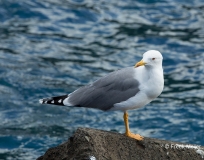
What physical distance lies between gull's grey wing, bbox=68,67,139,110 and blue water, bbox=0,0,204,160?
3292 millimetres

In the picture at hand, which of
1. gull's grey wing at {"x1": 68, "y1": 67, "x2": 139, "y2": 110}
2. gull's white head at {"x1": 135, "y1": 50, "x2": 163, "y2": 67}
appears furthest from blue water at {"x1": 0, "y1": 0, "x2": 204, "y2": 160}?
gull's white head at {"x1": 135, "y1": 50, "x2": 163, "y2": 67}

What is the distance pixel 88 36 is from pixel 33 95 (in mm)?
2868

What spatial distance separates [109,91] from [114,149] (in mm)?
809

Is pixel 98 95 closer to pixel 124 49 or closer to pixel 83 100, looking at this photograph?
pixel 83 100

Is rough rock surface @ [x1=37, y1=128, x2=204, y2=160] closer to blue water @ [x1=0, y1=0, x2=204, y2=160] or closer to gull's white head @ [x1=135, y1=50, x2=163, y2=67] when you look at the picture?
gull's white head @ [x1=135, y1=50, x2=163, y2=67]

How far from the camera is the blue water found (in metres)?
10.6

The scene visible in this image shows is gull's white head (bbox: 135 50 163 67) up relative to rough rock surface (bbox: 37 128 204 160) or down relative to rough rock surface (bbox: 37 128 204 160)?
up

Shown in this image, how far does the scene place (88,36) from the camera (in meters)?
13.9

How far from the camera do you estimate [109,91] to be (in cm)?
649

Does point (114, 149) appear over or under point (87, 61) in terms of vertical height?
under

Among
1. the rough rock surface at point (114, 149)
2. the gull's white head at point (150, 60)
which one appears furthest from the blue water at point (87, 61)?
the gull's white head at point (150, 60)

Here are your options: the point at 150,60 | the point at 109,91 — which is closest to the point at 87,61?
the point at 109,91

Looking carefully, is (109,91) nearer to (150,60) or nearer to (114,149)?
(150,60)

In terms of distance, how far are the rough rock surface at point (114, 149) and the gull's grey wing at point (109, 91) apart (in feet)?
1.63
